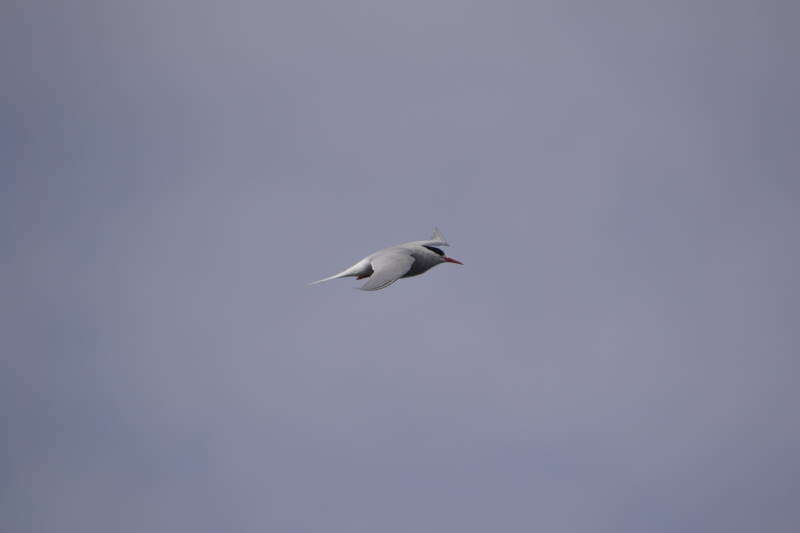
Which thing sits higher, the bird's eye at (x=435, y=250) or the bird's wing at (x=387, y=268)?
the bird's eye at (x=435, y=250)

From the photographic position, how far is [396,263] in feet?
137

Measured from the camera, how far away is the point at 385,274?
130ft

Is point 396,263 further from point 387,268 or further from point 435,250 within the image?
point 435,250

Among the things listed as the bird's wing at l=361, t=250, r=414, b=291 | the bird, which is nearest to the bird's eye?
the bird

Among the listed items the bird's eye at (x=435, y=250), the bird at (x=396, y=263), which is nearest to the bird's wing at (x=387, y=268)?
the bird at (x=396, y=263)

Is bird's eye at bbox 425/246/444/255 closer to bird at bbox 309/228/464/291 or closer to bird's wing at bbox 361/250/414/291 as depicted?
bird at bbox 309/228/464/291

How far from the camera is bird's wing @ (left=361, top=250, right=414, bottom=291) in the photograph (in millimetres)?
37741

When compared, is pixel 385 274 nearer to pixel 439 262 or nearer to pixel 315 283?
pixel 315 283

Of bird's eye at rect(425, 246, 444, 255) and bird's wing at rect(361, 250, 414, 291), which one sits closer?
bird's wing at rect(361, 250, 414, 291)

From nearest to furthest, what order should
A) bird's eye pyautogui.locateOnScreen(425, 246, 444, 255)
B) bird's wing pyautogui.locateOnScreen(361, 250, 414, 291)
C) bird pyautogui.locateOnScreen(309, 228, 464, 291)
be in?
bird's wing pyautogui.locateOnScreen(361, 250, 414, 291) < bird pyautogui.locateOnScreen(309, 228, 464, 291) < bird's eye pyautogui.locateOnScreen(425, 246, 444, 255)

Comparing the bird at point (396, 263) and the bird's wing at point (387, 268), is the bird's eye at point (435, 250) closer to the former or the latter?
the bird at point (396, 263)

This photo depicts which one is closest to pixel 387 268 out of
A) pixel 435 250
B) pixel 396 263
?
pixel 396 263

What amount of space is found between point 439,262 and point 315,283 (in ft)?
25.7

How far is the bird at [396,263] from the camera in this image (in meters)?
39.7
